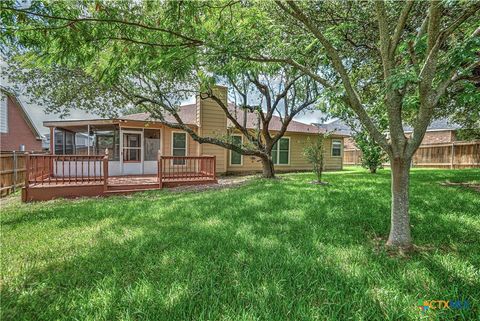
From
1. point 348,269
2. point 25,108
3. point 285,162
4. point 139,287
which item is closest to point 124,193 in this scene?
point 139,287

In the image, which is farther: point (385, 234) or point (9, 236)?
point (9, 236)

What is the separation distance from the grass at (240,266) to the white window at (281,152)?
10349mm

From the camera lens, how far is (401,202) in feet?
9.00

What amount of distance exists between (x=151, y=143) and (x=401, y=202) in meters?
11.3

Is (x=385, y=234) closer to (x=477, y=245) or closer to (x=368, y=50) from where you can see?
(x=477, y=245)

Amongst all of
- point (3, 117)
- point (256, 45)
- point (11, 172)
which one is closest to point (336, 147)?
point (256, 45)

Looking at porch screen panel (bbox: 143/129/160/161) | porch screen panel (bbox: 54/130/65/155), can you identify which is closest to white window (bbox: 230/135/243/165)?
porch screen panel (bbox: 143/129/160/161)

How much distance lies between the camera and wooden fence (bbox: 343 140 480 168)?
599 inches

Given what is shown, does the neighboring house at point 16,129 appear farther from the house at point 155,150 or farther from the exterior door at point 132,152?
the exterior door at point 132,152

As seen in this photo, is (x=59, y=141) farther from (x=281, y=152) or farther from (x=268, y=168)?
(x=281, y=152)

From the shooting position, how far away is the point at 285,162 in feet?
49.8

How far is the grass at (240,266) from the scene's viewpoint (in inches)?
70.5

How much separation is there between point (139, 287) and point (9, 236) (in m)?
3.06

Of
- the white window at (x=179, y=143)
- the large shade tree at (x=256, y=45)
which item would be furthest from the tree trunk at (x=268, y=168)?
the large shade tree at (x=256, y=45)
